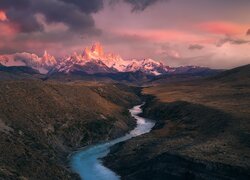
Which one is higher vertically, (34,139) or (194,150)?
(34,139)

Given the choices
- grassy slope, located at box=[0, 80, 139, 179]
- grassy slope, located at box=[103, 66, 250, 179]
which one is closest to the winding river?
grassy slope, located at box=[103, 66, 250, 179]

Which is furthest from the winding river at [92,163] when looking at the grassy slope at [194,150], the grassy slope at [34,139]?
the grassy slope at [34,139]

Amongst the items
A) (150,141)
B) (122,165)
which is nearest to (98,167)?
(122,165)

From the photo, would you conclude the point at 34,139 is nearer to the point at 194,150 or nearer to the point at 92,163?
the point at 92,163

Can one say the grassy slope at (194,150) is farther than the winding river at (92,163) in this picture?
No

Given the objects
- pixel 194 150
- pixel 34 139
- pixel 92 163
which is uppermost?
pixel 34 139

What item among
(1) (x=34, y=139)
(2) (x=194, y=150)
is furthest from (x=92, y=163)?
(2) (x=194, y=150)

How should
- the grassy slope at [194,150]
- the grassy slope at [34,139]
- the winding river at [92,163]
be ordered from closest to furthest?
the grassy slope at [194,150] → the grassy slope at [34,139] → the winding river at [92,163]

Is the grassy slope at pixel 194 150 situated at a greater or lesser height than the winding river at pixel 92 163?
greater

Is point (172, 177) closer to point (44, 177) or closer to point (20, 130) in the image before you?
point (44, 177)

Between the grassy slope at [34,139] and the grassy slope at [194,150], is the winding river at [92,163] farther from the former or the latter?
the grassy slope at [34,139]

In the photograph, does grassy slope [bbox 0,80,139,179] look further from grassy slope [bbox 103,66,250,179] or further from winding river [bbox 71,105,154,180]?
grassy slope [bbox 103,66,250,179]

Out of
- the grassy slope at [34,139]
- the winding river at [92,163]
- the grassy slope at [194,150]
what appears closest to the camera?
the grassy slope at [194,150]
